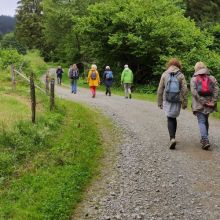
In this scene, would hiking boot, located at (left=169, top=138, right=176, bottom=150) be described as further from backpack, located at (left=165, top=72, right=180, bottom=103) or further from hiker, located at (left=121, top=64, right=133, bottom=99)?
hiker, located at (left=121, top=64, right=133, bottom=99)

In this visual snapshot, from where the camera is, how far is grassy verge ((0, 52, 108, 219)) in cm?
758

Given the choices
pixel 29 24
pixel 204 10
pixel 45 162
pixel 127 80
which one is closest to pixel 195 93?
pixel 45 162

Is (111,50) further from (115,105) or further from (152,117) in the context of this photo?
(152,117)

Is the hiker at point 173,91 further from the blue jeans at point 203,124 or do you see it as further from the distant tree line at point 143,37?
the distant tree line at point 143,37

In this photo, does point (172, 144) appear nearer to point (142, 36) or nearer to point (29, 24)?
point (142, 36)

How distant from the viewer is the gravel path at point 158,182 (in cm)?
738

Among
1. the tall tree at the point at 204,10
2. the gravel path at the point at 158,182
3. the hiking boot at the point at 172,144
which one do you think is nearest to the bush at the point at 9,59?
the gravel path at the point at 158,182

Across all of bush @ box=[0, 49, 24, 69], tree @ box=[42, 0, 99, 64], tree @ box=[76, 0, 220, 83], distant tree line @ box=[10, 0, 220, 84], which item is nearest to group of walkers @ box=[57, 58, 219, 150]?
tree @ box=[76, 0, 220, 83]

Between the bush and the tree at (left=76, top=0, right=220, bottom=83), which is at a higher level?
the tree at (left=76, top=0, right=220, bottom=83)

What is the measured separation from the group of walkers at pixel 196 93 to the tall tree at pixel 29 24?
7017cm

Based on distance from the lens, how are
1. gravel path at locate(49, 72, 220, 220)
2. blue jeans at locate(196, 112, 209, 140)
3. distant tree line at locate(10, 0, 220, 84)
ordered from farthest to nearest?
distant tree line at locate(10, 0, 220, 84)
blue jeans at locate(196, 112, 209, 140)
gravel path at locate(49, 72, 220, 220)

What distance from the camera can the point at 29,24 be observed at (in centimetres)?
8419

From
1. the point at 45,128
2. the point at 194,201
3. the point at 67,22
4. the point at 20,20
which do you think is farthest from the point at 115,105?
the point at 20,20

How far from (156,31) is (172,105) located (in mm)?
21802
